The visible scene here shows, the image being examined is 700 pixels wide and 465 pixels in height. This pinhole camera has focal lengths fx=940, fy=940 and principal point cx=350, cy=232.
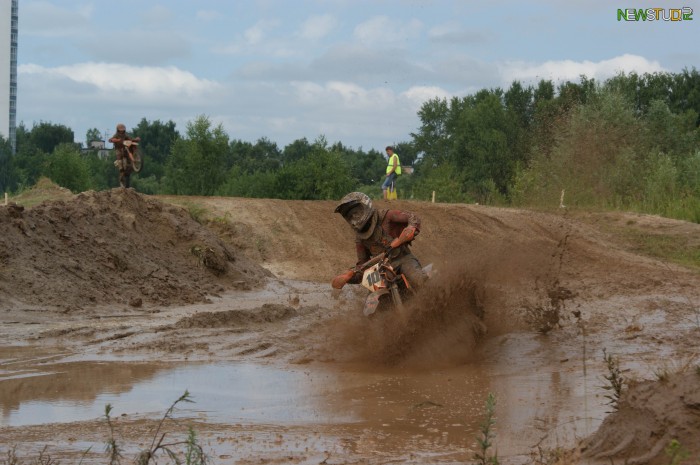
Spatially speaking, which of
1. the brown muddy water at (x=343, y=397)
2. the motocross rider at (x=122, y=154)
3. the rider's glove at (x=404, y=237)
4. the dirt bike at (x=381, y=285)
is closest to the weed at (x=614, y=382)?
the brown muddy water at (x=343, y=397)

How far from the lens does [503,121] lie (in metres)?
83.8

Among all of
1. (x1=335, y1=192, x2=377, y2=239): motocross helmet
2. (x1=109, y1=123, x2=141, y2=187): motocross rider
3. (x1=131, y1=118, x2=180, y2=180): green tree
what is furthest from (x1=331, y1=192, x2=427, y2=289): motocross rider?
(x1=131, y1=118, x2=180, y2=180): green tree

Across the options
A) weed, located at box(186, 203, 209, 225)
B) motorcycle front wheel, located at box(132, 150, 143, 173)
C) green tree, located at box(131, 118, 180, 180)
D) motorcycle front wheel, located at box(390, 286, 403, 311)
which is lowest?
motorcycle front wheel, located at box(390, 286, 403, 311)

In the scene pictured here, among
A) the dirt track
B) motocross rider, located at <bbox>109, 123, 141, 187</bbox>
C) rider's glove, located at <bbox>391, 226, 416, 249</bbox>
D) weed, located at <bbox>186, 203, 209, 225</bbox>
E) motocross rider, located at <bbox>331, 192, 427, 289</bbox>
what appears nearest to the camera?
the dirt track

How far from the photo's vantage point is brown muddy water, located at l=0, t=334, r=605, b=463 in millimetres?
7227

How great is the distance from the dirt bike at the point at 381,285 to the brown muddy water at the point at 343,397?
77 cm

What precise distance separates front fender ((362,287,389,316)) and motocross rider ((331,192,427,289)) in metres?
0.34

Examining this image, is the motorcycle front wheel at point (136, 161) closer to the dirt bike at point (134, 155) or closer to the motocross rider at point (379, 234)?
the dirt bike at point (134, 155)

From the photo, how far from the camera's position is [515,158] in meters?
80.4

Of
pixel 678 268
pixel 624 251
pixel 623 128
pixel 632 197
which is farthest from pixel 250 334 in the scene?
pixel 623 128

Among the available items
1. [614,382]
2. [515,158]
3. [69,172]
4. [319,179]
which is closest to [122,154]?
[614,382]

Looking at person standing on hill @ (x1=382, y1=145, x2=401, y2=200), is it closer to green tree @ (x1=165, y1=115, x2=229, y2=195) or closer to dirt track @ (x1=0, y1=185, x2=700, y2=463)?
dirt track @ (x1=0, y1=185, x2=700, y2=463)

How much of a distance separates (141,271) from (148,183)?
7771 centimetres

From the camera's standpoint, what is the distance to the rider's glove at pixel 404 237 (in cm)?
1055
